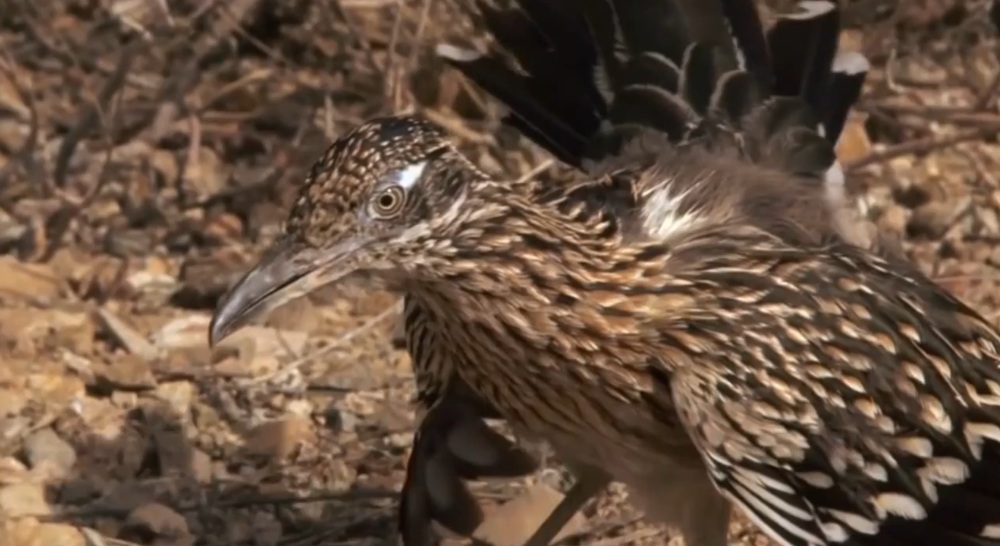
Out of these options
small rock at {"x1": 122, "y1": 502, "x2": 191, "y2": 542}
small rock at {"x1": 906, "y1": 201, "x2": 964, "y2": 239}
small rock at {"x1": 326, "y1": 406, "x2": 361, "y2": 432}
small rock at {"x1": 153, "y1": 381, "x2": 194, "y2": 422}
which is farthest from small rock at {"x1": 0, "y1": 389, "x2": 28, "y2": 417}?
small rock at {"x1": 906, "y1": 201, "x2": 964, "y2": 239}

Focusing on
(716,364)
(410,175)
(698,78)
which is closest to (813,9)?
(698,78)

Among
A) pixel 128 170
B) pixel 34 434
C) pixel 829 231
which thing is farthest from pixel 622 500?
pixel 128 170

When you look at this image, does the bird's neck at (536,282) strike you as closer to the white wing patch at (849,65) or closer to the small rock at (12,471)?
the white wing patch at (849,65)

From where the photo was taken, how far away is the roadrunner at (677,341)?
11.5ft

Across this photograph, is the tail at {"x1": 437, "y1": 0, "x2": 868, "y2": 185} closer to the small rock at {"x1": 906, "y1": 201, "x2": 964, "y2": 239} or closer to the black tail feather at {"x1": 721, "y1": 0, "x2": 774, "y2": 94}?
the black tail feather at {"x1": 721, "y1": 0, "x2": 774, "y2": 94}

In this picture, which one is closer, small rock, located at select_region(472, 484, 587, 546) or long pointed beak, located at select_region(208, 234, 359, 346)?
long pointed beak, located at select_region(208, 234, 359, 346)

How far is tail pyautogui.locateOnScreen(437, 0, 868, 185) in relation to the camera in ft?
14.5

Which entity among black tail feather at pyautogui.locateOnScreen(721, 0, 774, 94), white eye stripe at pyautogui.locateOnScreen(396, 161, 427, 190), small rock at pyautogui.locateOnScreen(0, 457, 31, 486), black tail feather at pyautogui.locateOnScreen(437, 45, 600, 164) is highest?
white eye stripe at pyautogui.locateOnScreen(396, 161, 427, 190)

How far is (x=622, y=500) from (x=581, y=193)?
109 cm

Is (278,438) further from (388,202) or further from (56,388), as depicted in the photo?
(388,202)

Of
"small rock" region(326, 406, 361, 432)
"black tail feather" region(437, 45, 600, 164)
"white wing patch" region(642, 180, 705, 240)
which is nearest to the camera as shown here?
"white wing patch" region(642, 180, 705, 240)

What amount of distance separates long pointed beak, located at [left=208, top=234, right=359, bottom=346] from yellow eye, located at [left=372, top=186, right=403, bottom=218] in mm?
66

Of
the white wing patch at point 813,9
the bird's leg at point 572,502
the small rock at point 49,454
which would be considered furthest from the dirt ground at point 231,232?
the white wing patch at point 813,9

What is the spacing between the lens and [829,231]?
4.10m
